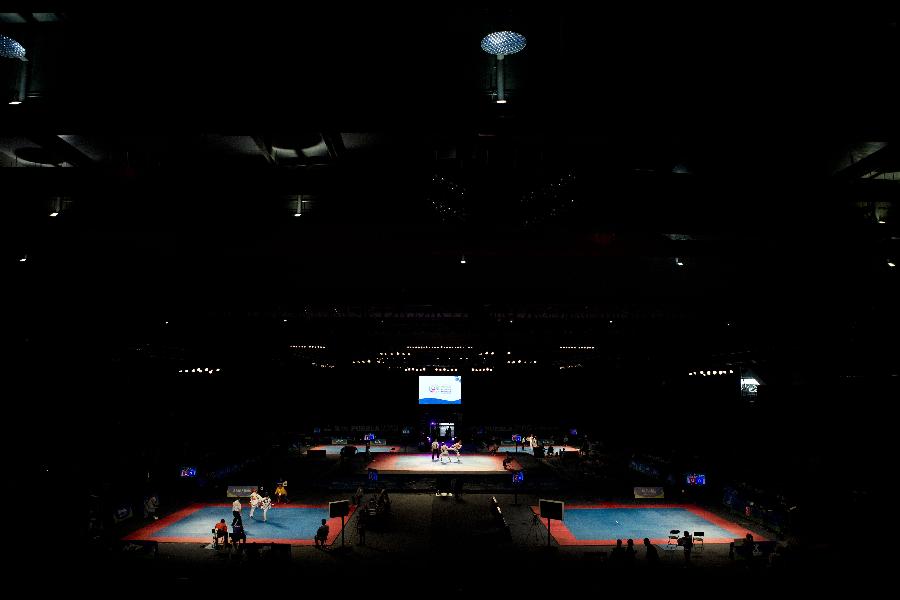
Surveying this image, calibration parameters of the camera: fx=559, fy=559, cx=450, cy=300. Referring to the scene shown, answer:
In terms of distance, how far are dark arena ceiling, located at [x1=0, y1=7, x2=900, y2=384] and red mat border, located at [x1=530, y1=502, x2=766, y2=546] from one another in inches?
407

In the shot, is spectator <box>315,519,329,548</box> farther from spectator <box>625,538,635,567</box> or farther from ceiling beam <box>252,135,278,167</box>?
ceiling beam <box>252,135,278,167</box>

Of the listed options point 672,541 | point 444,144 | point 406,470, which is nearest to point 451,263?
point 444,144

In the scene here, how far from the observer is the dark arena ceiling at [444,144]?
18.6 feet

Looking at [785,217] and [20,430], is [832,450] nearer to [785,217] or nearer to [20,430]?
[785,217]

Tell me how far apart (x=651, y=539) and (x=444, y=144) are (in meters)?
18.4

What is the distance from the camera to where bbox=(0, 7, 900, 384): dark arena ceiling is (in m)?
5.68

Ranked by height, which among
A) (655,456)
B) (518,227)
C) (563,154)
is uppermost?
(563,154)

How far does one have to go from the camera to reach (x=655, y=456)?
125ft

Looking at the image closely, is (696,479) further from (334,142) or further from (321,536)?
(334,142)

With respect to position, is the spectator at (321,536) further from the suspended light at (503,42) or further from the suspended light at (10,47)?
the suspended light at (503,42)

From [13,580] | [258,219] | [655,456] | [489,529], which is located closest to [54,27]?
[258,219]

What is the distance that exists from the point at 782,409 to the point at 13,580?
32.8 metres

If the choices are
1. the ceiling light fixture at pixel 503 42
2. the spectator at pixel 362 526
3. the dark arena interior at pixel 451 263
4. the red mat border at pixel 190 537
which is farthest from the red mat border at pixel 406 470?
the ceiling light fixture at pixel 503 42

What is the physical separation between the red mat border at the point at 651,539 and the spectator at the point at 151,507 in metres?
16.3
